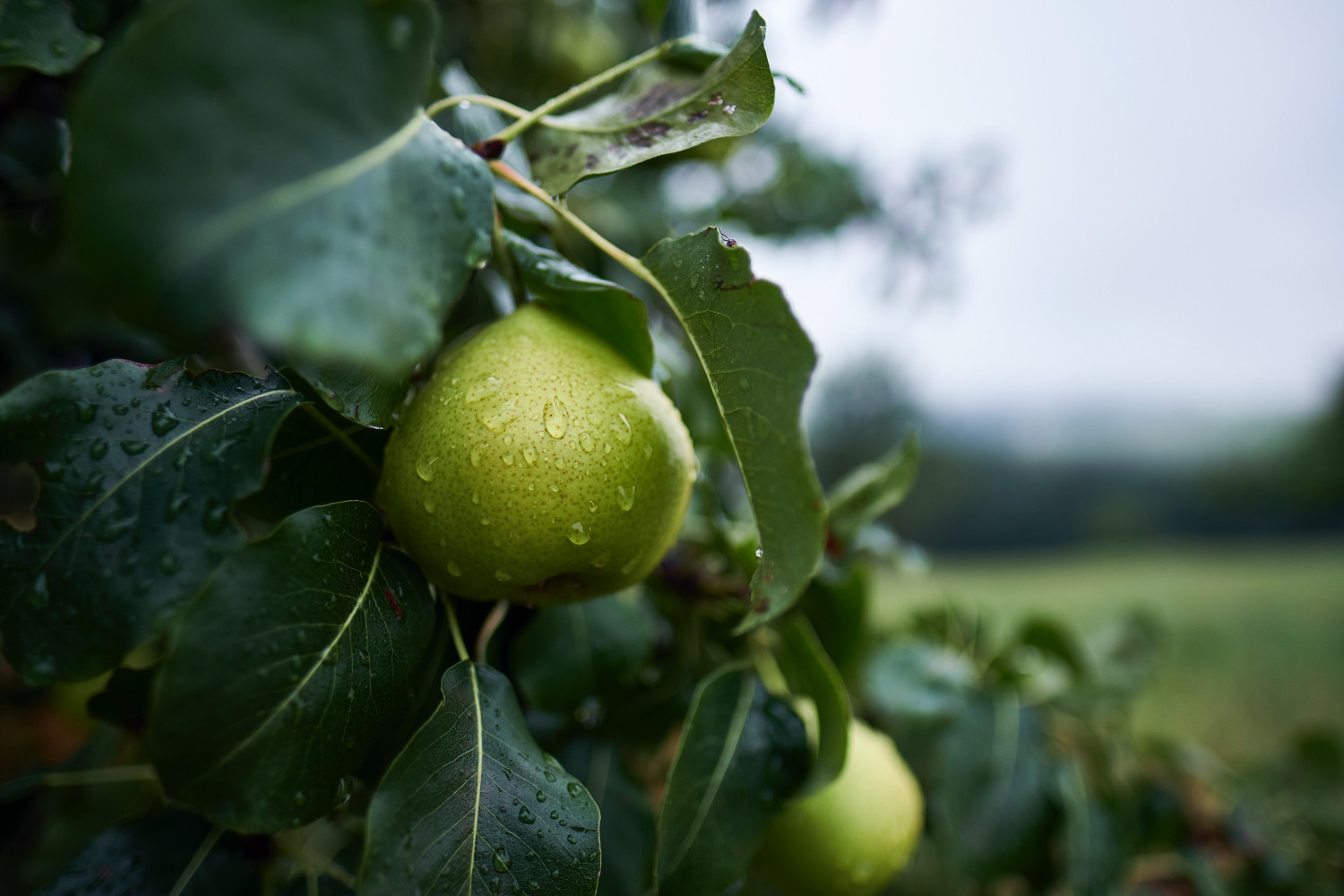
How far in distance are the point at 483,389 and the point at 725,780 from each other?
306mm

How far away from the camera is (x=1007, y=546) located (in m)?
5.78

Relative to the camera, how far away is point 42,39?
43 centimetres

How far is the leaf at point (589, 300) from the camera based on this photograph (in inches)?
15.9

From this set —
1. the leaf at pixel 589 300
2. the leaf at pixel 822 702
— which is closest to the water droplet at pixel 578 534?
the leaf at pixel 589 300

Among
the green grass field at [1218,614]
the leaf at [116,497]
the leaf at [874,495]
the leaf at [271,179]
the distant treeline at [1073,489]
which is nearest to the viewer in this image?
the leaf at [271,179]

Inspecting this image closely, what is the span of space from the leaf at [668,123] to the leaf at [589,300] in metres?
0.04

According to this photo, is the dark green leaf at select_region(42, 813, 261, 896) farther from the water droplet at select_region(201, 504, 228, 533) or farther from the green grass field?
the green grass field

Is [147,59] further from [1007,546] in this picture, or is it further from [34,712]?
[1007,546]

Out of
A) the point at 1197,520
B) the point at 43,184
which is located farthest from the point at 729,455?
the point at 1197,520

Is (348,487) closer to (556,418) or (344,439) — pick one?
(344,439)

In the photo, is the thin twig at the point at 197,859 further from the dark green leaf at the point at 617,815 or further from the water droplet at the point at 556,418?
the water droplet at the point at 556,418

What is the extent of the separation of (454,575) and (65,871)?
332 mm

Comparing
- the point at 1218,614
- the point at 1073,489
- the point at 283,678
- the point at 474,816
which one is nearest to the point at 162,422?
the point at 283,678

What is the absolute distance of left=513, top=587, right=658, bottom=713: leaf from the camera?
0.54 m
